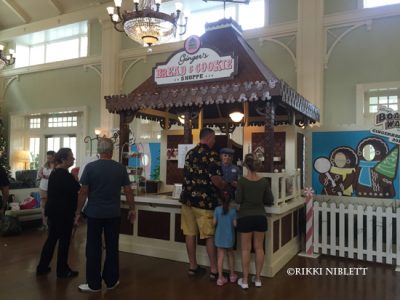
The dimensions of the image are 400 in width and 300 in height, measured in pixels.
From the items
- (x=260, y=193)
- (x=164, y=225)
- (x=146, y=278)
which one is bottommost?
(x=146, y=278)

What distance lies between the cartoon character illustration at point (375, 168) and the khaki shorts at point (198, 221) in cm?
252

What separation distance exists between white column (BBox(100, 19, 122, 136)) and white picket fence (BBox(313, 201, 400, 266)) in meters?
6.09

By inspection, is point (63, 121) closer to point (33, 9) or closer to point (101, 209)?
point (33, 9)

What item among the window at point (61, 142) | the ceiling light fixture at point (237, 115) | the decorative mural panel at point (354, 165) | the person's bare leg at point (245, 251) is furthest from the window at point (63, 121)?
the person's bare leg at point (245, 251)

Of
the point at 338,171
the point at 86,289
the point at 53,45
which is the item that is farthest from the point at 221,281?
the point at 53,45

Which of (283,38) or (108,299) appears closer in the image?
(108,299)

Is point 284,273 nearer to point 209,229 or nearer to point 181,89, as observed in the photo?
point 209,229

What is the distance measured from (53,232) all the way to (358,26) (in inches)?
245

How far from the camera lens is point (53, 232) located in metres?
3.86

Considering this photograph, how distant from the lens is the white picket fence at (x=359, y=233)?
449 centimetres

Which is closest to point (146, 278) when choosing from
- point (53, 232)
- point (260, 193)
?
point (53, 232)

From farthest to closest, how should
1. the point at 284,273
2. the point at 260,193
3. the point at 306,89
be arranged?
1. the point at 306,89
2. the point at 284,273
3. the point at 260,193

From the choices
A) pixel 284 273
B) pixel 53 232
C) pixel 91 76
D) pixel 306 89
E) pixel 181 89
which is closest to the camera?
pixel 53 232

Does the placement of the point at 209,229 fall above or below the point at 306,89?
below
